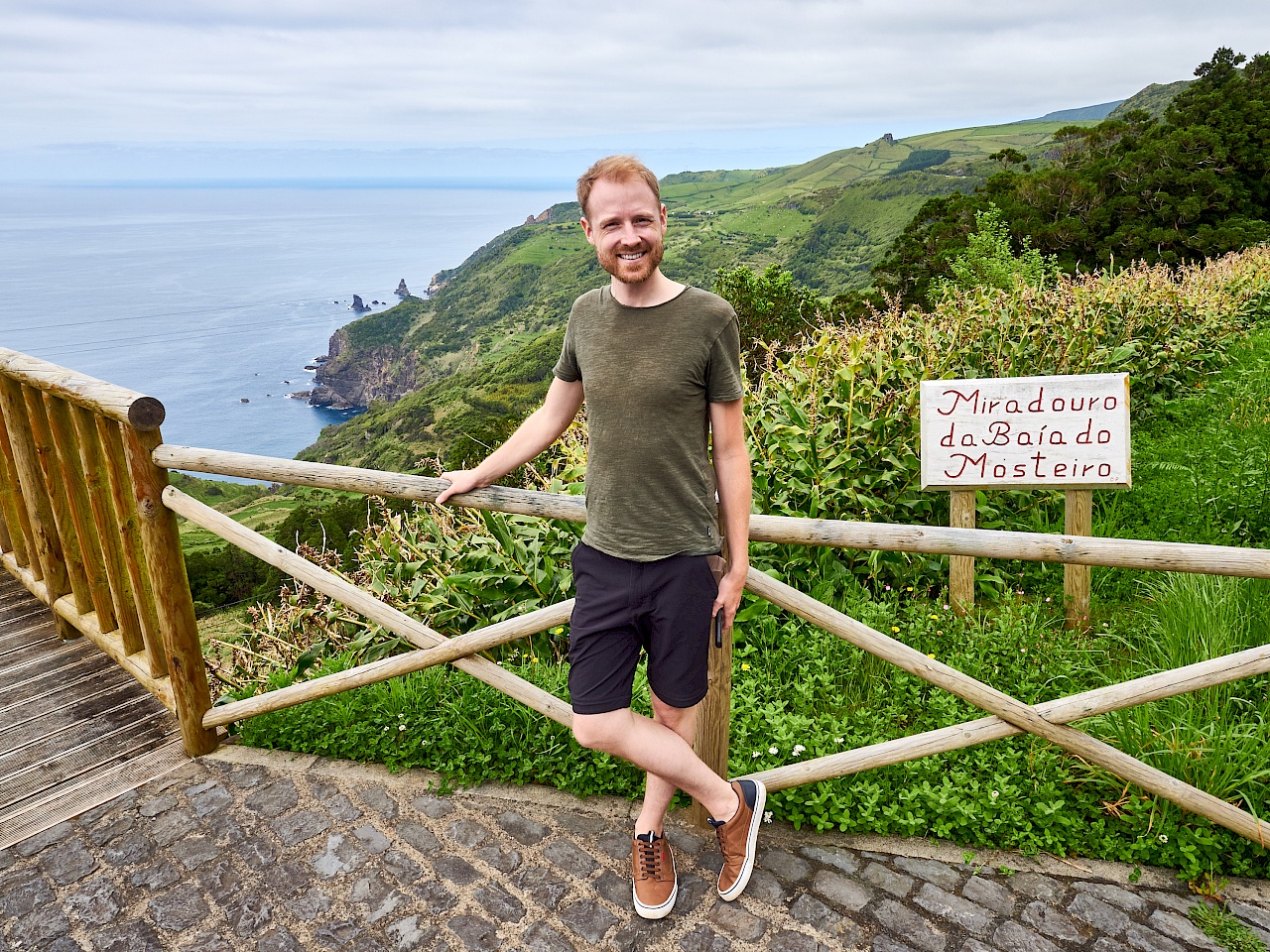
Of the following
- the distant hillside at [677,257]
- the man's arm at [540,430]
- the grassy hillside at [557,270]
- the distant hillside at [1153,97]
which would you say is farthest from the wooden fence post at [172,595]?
the distant hillside at [1153,97]

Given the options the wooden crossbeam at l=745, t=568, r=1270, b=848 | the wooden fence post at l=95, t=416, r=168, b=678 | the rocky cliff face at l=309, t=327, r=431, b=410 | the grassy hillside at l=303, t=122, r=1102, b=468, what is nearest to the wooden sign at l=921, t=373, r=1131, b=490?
the wooden crossbeam at l=745, t=568, r=1270, b=848

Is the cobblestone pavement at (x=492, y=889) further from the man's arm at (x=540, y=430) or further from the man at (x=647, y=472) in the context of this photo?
the man's arm at (x=540, y=430)

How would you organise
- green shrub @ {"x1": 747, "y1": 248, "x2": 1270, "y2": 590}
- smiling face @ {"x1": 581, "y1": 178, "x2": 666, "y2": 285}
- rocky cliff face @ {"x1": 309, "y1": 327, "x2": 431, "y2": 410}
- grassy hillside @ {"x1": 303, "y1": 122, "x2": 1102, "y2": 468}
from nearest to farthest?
smiling face @ {"x1": 581, "y1": 178, "x2": 666, "y2": 285}
green shrub @ {"x1": 747, "y1": 248, "x2": 1270, "y2": 590}
grassy hillside @ {"x1": 303, "y1": 122, "x2": 1102, "y2": 468}
rocky cliff face @ {"x1": 309, "y1": 327, "x2": 431, "y2": 410}

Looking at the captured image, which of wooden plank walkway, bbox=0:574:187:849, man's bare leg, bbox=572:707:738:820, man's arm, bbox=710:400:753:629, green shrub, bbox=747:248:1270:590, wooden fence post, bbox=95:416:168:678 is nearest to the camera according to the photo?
man's arm, bbox=710:400:753:629

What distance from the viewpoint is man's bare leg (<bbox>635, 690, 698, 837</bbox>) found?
6.70ft

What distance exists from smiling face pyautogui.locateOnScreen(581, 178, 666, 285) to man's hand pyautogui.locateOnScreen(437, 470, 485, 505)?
0.77 m

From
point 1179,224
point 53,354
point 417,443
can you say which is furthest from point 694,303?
point 53,354

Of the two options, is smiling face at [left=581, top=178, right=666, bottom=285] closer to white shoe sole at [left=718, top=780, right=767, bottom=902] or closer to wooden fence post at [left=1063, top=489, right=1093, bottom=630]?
white shoe sole at [left=718, top=780, right=767, bottom=902]

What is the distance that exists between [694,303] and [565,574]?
2.04 m

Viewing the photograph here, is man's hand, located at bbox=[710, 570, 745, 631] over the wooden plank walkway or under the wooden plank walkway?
over

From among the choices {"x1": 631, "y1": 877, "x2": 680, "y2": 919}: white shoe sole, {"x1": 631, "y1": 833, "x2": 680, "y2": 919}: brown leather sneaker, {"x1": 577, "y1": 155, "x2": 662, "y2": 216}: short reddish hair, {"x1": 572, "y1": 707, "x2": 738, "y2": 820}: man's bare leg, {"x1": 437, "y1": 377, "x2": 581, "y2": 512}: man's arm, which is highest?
{"x1": 577, "y1": 155, "x2": 662, "y2": 216}: short reddish hair

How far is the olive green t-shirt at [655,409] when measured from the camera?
173cm

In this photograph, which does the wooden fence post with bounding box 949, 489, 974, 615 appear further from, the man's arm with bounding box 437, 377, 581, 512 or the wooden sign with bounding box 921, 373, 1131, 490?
the man's arm with bounding box 437, 377, 581, 512

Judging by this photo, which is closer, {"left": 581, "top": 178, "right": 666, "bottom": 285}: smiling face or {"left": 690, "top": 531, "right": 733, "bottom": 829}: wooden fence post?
{"left": 581, "top": 178, "right": 666, "bottom": 285}: smiling face
